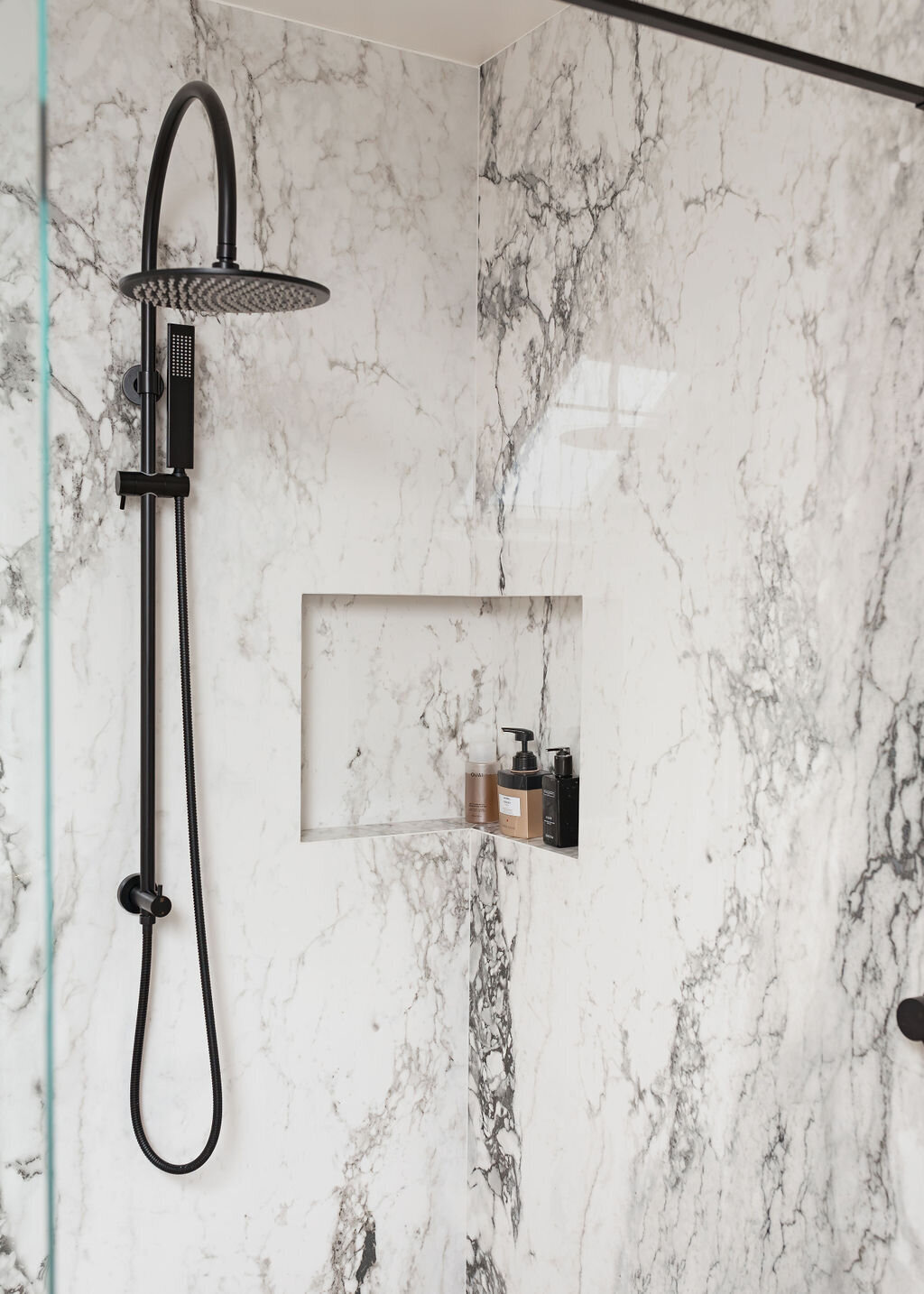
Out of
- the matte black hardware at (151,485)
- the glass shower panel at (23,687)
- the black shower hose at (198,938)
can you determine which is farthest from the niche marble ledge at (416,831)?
the glass shower panel at (23,687)

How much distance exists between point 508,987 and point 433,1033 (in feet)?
0.58

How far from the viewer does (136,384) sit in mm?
1628

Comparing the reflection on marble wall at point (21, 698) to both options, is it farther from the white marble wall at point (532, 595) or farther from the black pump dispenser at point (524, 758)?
the black pump dispenser at point (524, 758)

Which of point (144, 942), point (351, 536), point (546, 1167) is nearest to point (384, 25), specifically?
point (351, 536)

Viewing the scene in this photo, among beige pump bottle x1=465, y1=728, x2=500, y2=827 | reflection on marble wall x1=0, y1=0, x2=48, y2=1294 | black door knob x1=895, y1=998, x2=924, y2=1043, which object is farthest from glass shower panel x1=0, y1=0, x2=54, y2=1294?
beige pump bottle x1=465, y1=728, x2=500, y2=827

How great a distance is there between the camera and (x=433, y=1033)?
77.4 inches

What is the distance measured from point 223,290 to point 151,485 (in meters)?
0.49

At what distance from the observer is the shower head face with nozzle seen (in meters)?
1.15

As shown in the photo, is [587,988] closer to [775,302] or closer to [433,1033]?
[433,1033]

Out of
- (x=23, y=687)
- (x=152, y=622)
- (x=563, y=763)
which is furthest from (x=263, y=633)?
(x=23, y=687)

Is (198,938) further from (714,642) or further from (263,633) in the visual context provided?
(714,642)

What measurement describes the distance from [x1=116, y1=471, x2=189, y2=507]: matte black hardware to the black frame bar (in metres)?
0.92

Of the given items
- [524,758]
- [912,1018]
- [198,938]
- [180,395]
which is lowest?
[198,938]

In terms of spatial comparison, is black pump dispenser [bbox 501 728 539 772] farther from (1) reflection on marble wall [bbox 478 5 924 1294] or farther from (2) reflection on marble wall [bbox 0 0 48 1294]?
(2) reflection on marble wall [bbox 0 0 48 1294]
